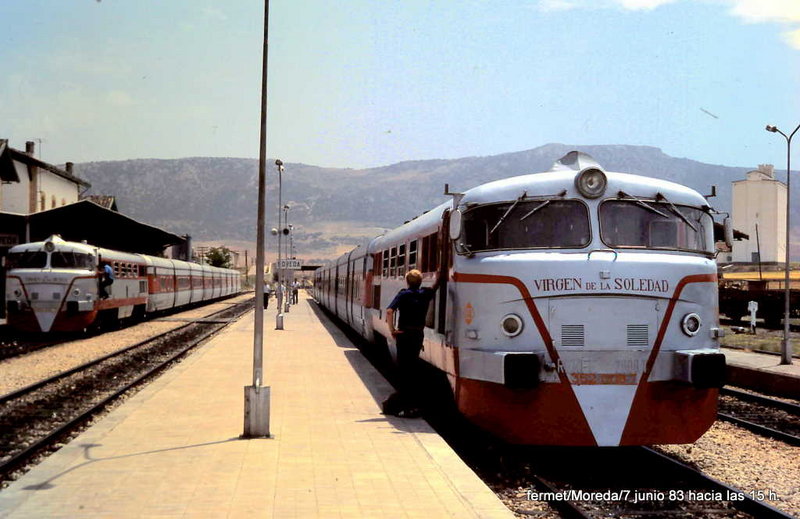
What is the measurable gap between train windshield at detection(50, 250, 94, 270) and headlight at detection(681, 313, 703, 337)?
22763 millimetres

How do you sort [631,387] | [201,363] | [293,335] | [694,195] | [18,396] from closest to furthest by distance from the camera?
[631,387], [694,195], [18,396], [201,363], [293,335]

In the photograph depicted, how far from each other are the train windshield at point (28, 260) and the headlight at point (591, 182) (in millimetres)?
22042

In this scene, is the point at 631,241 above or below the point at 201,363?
above

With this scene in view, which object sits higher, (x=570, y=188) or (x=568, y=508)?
(x=570, y=188)

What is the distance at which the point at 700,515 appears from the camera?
794 cm

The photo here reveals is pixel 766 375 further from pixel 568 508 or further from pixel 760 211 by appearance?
pixel 760 211

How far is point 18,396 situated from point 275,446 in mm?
7980

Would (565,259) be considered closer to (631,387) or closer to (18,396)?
(631,387)

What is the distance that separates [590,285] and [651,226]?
1.25 meters

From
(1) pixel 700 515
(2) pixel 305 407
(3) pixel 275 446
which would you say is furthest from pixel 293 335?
(1) pixel 700 515

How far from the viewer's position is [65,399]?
15.3 m

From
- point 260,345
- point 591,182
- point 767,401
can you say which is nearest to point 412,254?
point 260,345

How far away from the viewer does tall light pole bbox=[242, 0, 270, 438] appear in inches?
393

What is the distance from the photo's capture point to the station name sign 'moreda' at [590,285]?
9203mm
